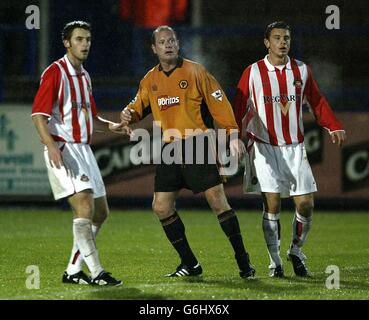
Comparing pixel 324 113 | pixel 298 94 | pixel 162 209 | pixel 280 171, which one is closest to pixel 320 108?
pixel 324 113

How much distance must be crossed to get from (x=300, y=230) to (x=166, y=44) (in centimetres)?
179

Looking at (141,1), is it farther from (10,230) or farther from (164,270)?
(164,270)

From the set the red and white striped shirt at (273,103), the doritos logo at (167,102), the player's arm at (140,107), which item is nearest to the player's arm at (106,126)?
the player's arm at (140,107)

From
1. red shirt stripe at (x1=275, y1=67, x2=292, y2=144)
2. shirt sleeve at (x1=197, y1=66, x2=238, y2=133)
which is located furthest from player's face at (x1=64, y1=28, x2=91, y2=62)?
red shirt stripe at (x1=275, y1=67, x2=292, y2=144)

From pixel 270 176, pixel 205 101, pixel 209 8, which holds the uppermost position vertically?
pixel 209 8

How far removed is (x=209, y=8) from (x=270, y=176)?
8006 millimetres

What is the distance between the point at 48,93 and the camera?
7.55 meters

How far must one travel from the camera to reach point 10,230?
12211 mm

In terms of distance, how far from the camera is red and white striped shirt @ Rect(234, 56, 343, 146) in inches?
333

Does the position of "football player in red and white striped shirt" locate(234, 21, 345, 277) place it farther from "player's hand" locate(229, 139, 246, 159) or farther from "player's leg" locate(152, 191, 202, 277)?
"player's leg" locate(152, 191, 202, 277)

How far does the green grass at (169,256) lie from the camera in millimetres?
7484

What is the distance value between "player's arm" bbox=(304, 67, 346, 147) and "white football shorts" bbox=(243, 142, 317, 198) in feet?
0.86
